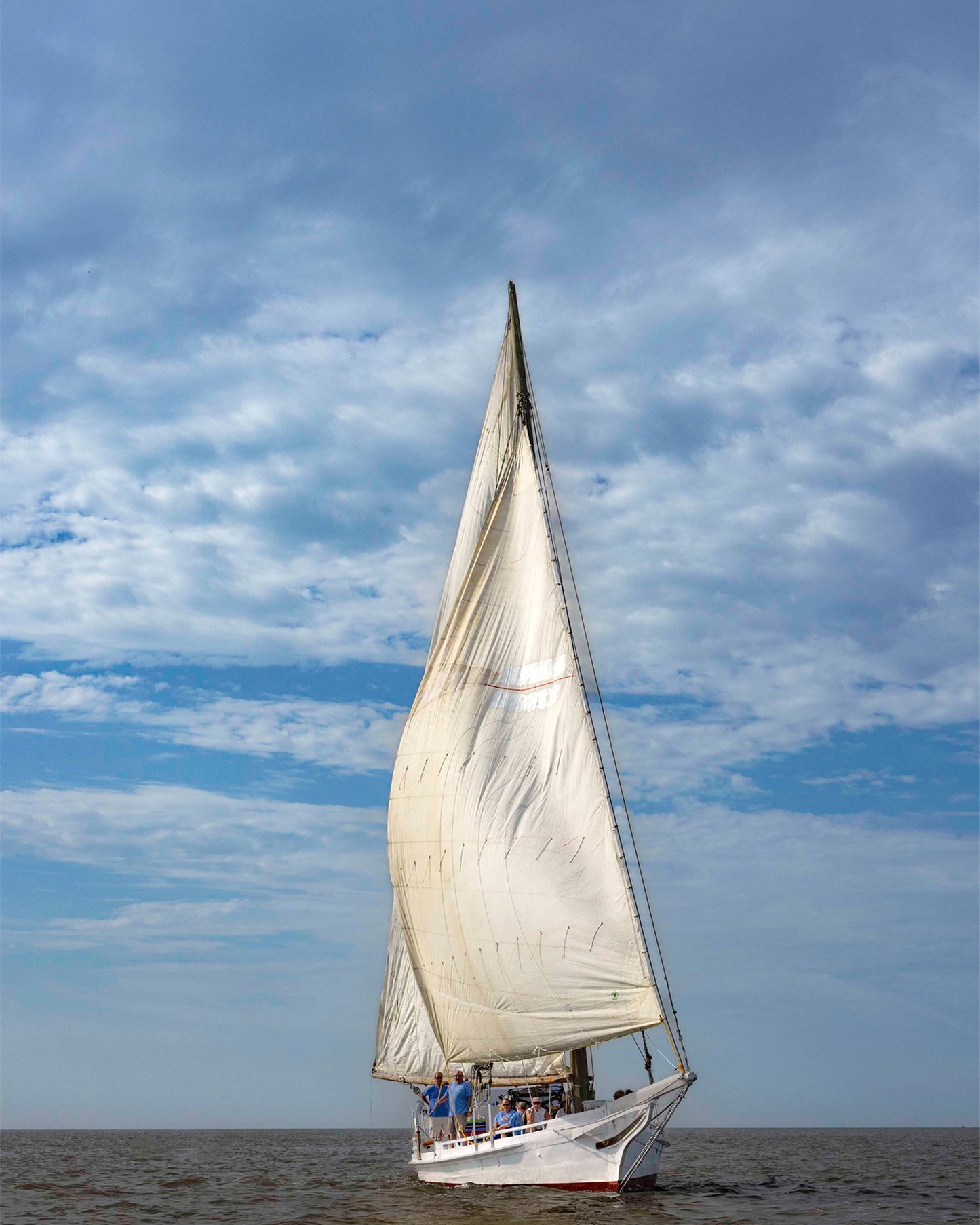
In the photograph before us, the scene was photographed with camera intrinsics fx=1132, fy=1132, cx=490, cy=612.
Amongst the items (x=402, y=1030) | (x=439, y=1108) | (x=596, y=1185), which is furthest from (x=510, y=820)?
(x=402, y=1030)

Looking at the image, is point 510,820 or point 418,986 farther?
point 418,986

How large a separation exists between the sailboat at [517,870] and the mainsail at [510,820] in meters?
0.05

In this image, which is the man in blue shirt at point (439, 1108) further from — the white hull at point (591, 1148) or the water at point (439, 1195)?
the white hull at point (591, 1148)

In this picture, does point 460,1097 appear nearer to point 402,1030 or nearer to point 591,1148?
point 591,1148

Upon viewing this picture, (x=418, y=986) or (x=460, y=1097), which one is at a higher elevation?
(x=418, y=986)

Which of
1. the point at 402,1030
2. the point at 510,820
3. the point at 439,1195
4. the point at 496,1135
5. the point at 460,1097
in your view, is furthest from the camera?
the point at 402,1030

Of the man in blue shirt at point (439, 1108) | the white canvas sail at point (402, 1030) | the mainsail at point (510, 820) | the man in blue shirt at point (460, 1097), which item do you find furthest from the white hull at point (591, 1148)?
the white canvas sail at point (402, 1030)

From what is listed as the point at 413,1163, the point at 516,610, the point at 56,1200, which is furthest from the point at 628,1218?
the point at 56,1200

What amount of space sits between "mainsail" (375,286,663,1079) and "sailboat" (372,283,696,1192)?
5 centimetres

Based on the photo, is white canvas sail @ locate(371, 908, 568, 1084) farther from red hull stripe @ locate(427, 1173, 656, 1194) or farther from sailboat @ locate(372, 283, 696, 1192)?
red hull stripe @ locate(427, 1173, 656, 1194)

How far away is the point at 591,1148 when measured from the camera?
95.2ft

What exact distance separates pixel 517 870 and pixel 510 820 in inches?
56.9

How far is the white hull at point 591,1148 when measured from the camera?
29016 mm

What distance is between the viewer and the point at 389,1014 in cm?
4222
